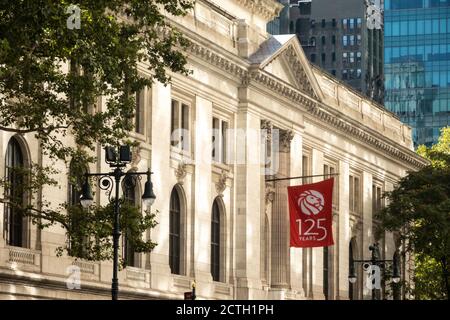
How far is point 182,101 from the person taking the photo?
2672 inches

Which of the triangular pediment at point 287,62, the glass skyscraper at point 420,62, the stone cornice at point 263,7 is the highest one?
the glass skyscraper at point 420,62

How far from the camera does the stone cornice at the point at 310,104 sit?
6988 centimetres

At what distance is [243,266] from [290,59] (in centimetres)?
1332

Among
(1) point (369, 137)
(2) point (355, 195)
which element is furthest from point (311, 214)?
(1) point (369, 137)

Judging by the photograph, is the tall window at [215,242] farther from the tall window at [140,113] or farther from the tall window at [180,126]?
the tall window at [140,113]

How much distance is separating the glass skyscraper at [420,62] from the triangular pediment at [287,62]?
87.2m

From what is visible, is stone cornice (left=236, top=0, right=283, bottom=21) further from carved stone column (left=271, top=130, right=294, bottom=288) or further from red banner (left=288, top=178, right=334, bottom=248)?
red banner (left=288, top=178, right=334, bottom=248)

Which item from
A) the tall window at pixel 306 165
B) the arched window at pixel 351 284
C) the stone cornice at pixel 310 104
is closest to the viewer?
the stone cornice at pixel 310 104

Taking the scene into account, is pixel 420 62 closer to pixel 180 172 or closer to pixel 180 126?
pixel 180 126

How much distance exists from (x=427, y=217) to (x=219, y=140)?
18.5 meters

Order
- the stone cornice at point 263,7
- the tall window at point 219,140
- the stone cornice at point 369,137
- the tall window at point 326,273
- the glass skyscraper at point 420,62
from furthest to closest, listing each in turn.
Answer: the glass skyscraper at point 420,62
the tall window at point 326,273
the stone cornice at point 369,137
the stone cornice at point 263,7
the tall window at point 219,140

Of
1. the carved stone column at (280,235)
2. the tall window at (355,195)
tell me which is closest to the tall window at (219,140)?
the carved stone column at (280,235)

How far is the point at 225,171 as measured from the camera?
72125mm

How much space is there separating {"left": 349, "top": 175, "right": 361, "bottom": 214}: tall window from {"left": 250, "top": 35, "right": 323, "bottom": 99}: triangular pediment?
456 inches
